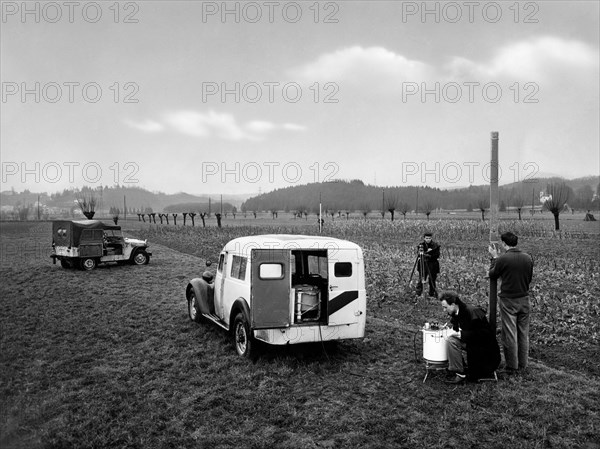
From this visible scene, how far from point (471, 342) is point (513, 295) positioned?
114cm

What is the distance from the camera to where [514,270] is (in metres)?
7.48

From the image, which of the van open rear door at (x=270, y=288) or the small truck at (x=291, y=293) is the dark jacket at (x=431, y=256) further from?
the van open rear door at (x=270, y=288)

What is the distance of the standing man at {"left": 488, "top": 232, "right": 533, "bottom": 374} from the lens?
7499 mm

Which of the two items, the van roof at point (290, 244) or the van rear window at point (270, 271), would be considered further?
the van roof at point (290, 244)

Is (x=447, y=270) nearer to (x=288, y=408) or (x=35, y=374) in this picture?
(x=288, y=408)

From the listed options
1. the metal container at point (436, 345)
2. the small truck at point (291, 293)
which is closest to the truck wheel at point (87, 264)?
the small truck at point (291, 293)

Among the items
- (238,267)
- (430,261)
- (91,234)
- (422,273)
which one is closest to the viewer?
(238,267)

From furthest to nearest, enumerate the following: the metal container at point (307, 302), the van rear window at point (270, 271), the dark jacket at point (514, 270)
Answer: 1. the metal container at point (307, 302)
2. the van rear window at point (270, 271)
3. the dark jacket at point (514, 270)

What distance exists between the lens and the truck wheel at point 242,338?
8.55m

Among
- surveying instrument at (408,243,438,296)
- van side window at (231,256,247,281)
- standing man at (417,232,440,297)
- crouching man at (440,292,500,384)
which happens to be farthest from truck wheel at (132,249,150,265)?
crouching man at (440,292,500,384)

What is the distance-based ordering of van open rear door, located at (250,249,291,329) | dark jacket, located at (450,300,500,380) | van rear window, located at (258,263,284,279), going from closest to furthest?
dark jacket, located at (450,300,500,380)
van open rear door, located at (250,249,291,329)
van rear window, located at (258,263,284,279)

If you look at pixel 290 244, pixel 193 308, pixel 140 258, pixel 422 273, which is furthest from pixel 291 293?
pixel 140 258

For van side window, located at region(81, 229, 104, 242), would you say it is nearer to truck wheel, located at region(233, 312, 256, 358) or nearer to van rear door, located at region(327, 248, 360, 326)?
truck wheel, located at region(233, 312, 256, 358)

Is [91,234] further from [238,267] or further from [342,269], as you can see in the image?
[342,269]
